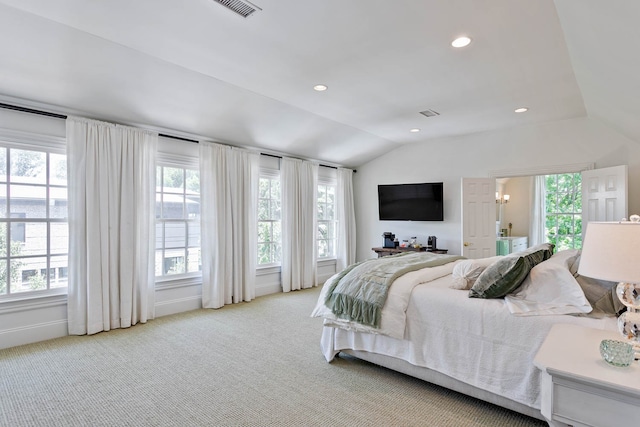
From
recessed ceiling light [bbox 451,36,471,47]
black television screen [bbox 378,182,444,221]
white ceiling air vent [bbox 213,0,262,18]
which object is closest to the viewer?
white ceiling air vent [bbox 213,0,262,18]

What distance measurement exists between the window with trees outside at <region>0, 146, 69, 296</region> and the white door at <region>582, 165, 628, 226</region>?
21.4 ft

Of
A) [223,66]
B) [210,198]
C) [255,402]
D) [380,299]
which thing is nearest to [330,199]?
[210,198]

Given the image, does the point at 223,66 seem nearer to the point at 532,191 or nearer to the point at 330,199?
the point at 330,199

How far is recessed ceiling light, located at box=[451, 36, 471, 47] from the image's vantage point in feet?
9.53

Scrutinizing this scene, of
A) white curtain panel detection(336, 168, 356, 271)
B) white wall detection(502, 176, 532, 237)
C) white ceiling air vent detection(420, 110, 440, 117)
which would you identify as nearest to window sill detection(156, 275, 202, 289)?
white curtain panel detection(336, 168, 356, 271)

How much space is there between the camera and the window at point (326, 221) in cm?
718

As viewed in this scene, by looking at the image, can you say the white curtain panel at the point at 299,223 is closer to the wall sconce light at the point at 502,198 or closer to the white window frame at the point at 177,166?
the white window frame at the point at 177,166

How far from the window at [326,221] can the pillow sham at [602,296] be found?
5122mm

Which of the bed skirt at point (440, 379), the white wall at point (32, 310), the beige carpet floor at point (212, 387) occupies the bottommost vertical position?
the beige carpet floor at point (212, 387)

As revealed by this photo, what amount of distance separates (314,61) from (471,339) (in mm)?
2732

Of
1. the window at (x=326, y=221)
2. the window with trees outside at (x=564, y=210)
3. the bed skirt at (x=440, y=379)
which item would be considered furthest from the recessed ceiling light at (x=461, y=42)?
the window with trees outside at (x=564, y=210)

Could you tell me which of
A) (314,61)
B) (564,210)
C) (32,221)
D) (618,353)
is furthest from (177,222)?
(564,210)

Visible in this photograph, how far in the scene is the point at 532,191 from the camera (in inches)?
314

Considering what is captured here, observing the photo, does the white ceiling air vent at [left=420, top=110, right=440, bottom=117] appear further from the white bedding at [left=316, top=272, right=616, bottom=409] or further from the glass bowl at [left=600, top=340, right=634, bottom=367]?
the glass bowl at [left=600, top=340, right=634, bottom=367]
